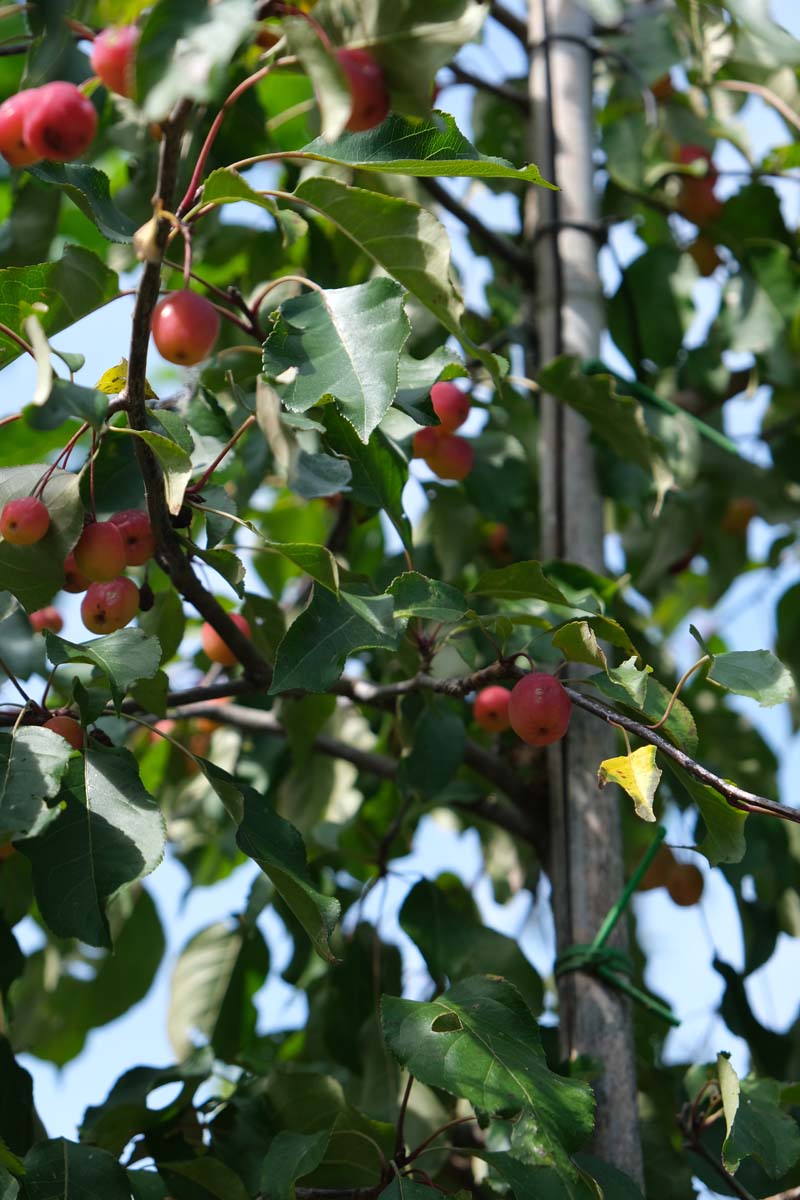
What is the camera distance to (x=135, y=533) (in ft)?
3.90

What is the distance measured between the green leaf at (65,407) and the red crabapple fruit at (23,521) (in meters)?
0.17

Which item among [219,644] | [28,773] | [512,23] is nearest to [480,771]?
[219,644]

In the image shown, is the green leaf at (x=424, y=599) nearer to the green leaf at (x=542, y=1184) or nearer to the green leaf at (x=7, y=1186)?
the green leaf at (x=542, y=1184)

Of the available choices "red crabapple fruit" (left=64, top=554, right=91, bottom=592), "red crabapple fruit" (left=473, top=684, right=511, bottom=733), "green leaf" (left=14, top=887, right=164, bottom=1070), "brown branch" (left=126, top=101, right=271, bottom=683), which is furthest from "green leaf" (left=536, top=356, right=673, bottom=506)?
"green leaf" (left=14, top=887, right=164, bottom=1070)

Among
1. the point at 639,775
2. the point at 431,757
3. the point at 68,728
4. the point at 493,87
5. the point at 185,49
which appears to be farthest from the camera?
the point at 493,87

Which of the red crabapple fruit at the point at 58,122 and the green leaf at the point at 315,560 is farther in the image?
the green leaf at the point at 315,560

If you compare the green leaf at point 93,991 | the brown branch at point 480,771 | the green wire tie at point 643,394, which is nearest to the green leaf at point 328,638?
the brown branch at point 480,771

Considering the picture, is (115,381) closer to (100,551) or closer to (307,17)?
(100,551)

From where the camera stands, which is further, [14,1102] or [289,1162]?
[14,1102]

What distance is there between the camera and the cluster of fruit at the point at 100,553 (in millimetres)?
1078

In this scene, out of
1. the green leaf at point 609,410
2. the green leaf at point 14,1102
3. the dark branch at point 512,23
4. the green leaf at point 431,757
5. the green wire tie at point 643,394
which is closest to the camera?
the green leaf at point 14,1102

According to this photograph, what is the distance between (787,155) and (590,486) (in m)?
0.66

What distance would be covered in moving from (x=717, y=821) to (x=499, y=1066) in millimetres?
265

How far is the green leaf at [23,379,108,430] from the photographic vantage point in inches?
35.2
